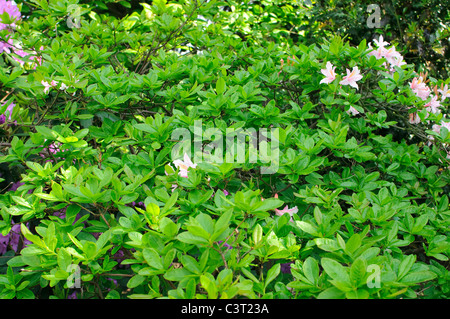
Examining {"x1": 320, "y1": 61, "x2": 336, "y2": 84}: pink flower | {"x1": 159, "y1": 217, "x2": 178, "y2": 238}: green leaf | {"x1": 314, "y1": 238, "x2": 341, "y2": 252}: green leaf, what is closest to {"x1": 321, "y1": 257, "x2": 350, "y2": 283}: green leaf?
{"x1": 314, "y1": 238, "x2": 341, "y2": 252}: green leaf

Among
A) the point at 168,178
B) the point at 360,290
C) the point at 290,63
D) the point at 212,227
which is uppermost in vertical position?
the point at 290,63

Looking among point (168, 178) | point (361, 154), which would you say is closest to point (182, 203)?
point (168, 178)

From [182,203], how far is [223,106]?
1.86ft

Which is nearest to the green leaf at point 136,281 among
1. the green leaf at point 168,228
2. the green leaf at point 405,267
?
the green leaf at point 168,228

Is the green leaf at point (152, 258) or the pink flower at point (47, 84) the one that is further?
the pink flower at point (47, 84)

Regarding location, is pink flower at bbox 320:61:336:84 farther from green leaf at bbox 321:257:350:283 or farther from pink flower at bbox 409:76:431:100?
green leaf at bbox 321:257:350:283

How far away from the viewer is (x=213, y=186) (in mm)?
1268

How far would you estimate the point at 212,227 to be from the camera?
0.92m

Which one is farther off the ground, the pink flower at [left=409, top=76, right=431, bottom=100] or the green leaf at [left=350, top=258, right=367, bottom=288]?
the pink flower at [left=409, top=76, right=431, bottom=100]

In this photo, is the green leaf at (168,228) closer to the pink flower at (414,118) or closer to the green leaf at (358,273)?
the green leaf at (358,273)

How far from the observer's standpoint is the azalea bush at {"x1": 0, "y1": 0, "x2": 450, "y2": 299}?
0.97 meters

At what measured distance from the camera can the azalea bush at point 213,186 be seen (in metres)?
0.97

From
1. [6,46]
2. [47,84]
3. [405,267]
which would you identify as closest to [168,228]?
[405,267]
